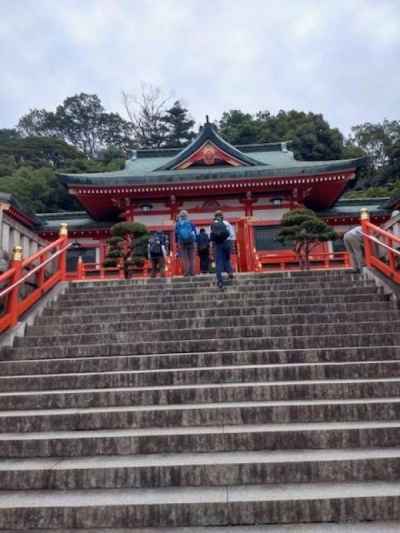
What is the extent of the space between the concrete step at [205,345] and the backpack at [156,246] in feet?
14.2

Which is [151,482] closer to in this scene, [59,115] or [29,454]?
[29,454]

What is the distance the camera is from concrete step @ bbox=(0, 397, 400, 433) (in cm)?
397

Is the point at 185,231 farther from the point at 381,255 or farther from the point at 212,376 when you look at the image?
the point at 212,376

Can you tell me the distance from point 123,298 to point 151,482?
4785 mm

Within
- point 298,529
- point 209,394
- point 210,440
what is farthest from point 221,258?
point 298,529

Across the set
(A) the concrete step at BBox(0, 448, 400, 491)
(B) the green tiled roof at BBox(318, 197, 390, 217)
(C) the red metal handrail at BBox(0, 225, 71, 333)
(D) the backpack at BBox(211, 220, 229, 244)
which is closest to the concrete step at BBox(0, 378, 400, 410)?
(A) the concrete step at BBox(0, 448, 400, 491)

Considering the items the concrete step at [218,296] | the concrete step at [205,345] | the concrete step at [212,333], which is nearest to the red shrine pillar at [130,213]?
the concrete step at [218,296]

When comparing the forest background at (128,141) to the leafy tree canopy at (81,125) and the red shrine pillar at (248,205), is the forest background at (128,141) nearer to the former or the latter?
the leafy tree canopy at (81,125)

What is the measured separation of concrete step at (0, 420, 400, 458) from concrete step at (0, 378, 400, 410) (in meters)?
0.53

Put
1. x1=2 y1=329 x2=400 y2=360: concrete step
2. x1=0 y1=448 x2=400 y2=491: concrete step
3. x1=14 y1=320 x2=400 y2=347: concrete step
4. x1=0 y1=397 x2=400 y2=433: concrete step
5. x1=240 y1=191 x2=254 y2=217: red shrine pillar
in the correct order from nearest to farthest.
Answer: x1=0 y1=448 x2=400 y2=491: concrete step
x1=0 y1=397 x2=400 y2=433: concrete step
x1=2 y1=329 x2=400 y2=360: concrete step
x1=14 y1=320 x2=400 y2=347: concrete step
x1=240 y1=191 x2=254 y2=217: red shrine pillar

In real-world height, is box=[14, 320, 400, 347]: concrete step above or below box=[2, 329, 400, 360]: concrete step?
above

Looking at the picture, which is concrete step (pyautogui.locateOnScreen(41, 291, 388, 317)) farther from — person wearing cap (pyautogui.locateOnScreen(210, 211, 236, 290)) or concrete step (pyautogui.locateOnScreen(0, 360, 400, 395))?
concrete step (pyautogui.locateOnScreen(0, 360, 400, 395))

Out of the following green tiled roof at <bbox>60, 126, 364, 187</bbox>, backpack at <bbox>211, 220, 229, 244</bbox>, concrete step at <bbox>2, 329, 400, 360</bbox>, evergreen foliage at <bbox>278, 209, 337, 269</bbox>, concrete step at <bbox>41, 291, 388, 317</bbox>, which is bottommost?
concrete step at <bbox>2, 329, 400, 360</bbox>

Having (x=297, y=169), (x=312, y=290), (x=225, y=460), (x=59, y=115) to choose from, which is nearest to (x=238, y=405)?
(x=225, y=460)
